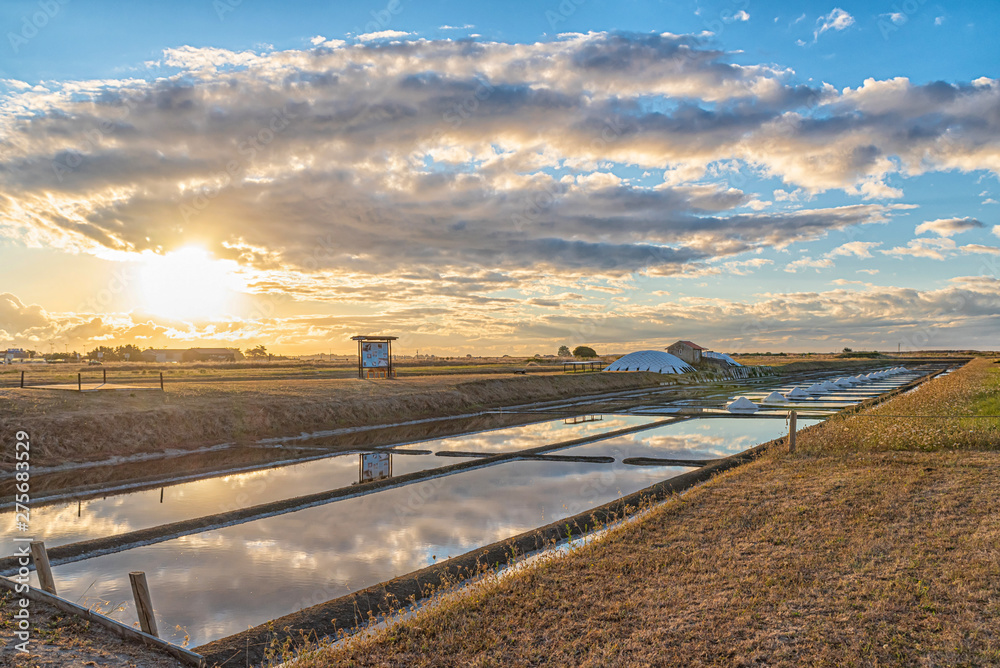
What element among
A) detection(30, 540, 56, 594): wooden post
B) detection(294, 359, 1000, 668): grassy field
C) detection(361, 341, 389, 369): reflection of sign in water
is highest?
detection(361, 341, 389, 369): reflection of sign in water

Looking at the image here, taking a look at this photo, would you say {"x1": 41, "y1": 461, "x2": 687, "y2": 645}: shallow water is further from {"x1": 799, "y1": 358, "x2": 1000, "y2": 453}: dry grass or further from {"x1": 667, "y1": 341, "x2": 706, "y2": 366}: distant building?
{"x1": 667, "y1": 341, "x2": 706, "y2": 366}: distant building

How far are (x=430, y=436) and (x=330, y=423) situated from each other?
564 centimetres

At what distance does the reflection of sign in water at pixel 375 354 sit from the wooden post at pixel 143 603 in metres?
37.9

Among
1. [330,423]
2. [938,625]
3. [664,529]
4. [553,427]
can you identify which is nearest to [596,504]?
[664,529]

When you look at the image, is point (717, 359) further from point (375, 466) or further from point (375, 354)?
point (375, 466)

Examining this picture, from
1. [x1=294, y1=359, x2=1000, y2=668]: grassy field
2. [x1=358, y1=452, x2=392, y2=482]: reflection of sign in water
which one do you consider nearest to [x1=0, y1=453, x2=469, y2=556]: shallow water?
[x1=358, y1=452, x2=392, y2=482]: reflection of sign in water

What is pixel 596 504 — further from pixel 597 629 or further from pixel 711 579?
pixel 597 629

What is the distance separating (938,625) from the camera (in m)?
5.91

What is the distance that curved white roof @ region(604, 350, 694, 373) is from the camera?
7362 centimetres

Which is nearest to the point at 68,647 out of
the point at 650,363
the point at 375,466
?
the point at 375,466

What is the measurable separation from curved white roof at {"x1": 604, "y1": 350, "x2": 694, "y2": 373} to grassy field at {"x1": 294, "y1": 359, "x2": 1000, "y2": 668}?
204 ft

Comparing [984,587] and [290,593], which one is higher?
[984,587]

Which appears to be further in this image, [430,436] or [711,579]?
[430,436]

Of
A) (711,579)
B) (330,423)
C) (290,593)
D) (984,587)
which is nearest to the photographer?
(984,587)
